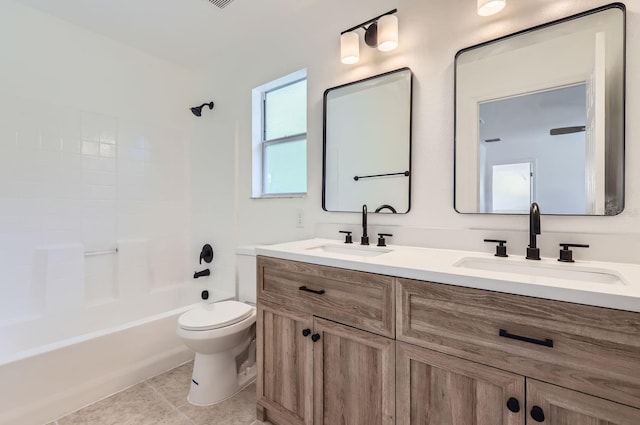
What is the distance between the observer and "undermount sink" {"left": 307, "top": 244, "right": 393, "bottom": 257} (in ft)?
5.04

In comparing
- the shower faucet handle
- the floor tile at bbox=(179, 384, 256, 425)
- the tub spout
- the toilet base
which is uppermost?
the shower faucet handle

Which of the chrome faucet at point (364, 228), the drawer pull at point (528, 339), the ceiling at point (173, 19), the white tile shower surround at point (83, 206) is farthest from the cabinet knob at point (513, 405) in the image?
the white tile shower surround at point (83, 206)

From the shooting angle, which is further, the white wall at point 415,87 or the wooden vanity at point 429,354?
the white wall at point 415,87

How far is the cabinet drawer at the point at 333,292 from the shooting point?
3.63 ft

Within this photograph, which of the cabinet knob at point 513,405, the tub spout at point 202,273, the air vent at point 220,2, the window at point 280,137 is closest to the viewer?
the cabinet knob at point 513,405

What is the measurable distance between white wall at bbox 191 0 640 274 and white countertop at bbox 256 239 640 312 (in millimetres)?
164

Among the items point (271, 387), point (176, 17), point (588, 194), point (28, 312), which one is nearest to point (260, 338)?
point (271, 387)

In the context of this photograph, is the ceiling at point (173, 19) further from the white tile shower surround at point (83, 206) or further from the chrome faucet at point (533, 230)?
the chrome faucet at point (533, 230)

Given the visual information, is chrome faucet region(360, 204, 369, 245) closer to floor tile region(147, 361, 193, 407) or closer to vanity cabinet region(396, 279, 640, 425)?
vanity cabinet region(396, 279, 640, 425)

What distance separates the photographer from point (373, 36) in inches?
66.1

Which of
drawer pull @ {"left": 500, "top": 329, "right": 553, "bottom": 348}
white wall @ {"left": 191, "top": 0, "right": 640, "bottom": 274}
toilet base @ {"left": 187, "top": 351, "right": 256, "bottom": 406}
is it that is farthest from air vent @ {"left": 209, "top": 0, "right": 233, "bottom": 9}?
drawer pull @ {"left": 500, "top": 329, "right": 553, "bottom": 348}

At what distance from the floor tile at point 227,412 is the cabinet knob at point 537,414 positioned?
1.30m

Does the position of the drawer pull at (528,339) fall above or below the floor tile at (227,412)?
above

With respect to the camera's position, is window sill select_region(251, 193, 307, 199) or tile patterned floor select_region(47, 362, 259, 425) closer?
tile patterned floor select_region(47, 362, 259, 425)
